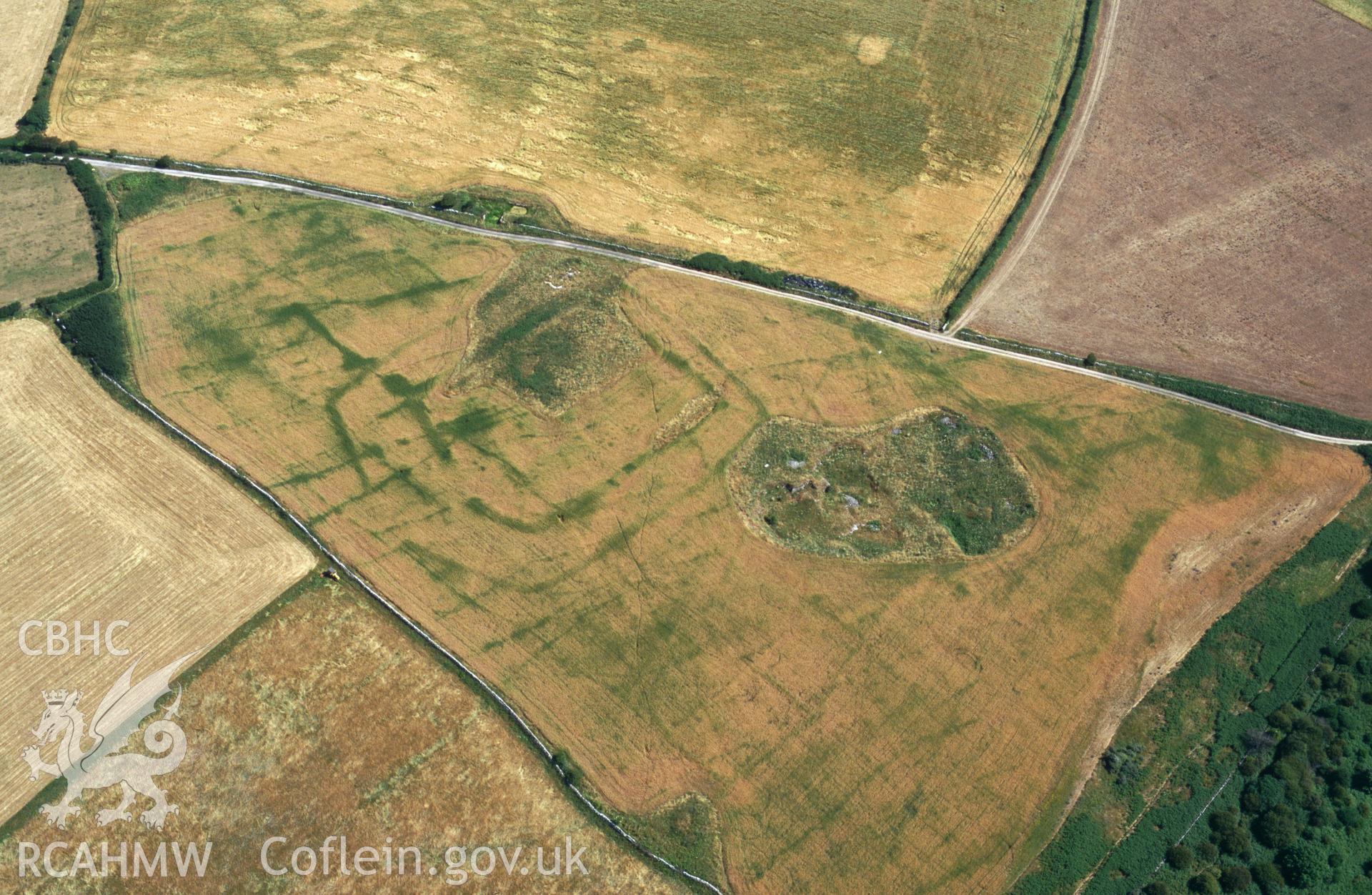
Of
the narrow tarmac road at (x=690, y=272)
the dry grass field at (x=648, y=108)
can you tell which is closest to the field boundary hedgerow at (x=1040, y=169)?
the dry grass field at (x=648, y=108)

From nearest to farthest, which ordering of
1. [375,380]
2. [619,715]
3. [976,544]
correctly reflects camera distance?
1. [619,715]
2. [976,544]
3. [375,380]

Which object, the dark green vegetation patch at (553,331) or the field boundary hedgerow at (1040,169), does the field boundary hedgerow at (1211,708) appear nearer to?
the field boundary hedgerow at (1040,169)

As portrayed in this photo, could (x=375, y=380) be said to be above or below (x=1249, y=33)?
below

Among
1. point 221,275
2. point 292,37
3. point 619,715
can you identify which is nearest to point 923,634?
point 619,715

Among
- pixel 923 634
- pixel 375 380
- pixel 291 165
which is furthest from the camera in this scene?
pixel 291 165

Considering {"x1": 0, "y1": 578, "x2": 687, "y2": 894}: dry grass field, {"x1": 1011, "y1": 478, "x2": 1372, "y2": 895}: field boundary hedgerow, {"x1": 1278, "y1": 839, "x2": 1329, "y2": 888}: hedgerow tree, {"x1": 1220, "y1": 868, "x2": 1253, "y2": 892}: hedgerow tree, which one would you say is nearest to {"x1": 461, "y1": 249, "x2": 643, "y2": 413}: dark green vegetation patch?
{"x1": 0, "y1": 578, "x2": 687, "y2": 894}: dry grass field

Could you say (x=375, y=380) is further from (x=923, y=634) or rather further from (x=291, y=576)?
(x=923, y=634)

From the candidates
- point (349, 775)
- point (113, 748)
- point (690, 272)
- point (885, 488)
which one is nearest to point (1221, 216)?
point (885, 488)

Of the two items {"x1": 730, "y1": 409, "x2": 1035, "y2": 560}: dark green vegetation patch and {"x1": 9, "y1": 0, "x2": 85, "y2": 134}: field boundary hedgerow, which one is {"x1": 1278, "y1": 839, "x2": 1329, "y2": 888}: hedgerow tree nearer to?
{"x1": 730, "y1": 409, "x2": 1035, "y2": 560}: dark green vegetation patch
